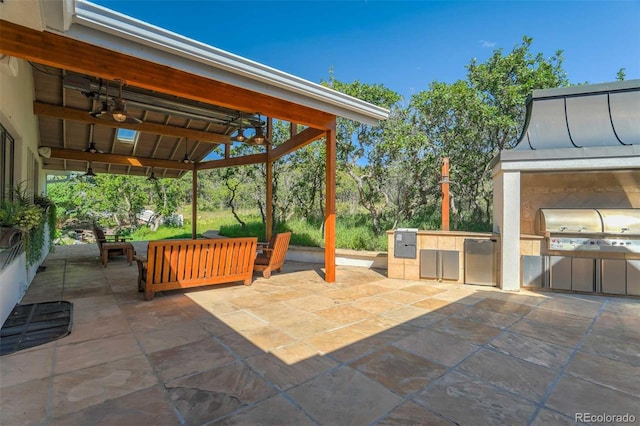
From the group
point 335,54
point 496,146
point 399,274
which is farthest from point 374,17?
point 399,274

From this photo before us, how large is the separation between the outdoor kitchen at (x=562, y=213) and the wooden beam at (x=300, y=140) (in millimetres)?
2512

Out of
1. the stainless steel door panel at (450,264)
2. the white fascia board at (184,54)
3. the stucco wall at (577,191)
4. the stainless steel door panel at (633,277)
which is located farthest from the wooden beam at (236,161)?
the stainless steel door panel at (633,277)

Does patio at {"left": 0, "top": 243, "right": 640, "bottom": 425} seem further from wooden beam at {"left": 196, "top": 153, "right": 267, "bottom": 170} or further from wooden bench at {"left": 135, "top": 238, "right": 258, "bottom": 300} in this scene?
wooden beam at {"left": 196, "top": 153, "right": 267, "bottom": 170}

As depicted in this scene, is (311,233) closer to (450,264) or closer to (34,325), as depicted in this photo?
(450,264)

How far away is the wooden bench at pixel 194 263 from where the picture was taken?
436cm

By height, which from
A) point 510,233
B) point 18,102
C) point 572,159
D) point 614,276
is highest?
A: point 18,102

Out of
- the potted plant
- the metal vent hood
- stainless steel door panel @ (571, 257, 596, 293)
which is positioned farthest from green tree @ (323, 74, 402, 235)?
the potted plant

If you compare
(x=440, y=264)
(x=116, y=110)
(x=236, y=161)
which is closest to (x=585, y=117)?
(x=440, y=264)

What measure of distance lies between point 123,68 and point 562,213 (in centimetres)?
709

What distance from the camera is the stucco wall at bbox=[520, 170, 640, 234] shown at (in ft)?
18.0

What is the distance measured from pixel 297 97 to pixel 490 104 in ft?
22.0

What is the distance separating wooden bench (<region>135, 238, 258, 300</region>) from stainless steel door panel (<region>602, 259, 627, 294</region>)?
590 centimetres

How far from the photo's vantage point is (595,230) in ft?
15.9

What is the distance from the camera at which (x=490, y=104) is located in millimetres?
8484
